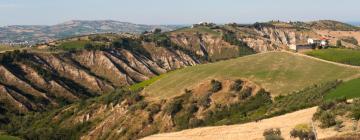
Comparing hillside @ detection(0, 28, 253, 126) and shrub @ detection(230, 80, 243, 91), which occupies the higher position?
shrub @ detection(230, 80, 243, 91)

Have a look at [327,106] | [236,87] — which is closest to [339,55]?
[236,87]

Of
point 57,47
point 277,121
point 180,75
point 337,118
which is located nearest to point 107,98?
point 180,75

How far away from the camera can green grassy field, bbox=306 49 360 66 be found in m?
109

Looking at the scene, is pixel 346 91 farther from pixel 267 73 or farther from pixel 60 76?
pixel 60 76

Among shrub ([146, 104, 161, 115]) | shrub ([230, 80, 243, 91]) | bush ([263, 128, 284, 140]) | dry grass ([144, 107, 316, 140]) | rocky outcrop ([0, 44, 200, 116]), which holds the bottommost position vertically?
rocky outcrop ([0, 44, 200, 116])

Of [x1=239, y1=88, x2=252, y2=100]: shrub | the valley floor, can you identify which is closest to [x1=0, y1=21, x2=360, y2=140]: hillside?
[x1=239, y1=88, x2=252, y2=100]: shrub

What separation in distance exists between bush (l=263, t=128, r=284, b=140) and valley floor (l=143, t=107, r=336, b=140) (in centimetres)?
63

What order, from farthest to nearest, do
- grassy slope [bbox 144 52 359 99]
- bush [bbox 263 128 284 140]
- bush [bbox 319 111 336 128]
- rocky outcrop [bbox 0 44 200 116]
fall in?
rocky outcrop [bbox 0 44 200 116] → grassy slope [bbox 144 52 359 99] → bush [bbox 319 111 336 128] → bush [bbox 263 128 284 140]

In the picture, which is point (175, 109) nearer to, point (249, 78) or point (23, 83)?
point (249, 78)

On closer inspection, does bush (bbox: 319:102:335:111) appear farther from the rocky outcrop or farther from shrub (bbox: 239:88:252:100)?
the rocky outcrop

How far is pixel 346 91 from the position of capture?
64.7 metres

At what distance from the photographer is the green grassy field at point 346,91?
60.6 meters

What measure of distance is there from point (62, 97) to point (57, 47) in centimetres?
4983

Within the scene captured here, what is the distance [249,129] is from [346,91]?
2077 centimetres
